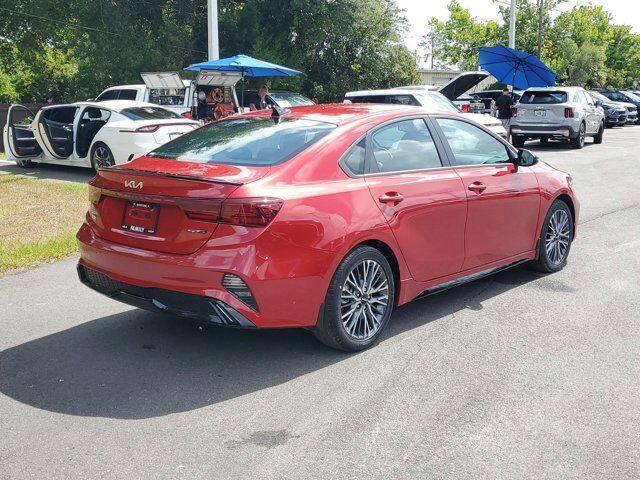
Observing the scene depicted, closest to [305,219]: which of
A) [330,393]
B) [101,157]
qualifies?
[330,393]

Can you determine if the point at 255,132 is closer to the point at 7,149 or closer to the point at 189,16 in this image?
the point at 7,149

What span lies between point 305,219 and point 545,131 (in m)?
17.4

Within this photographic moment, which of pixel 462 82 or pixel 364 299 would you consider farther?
pixel 462 82

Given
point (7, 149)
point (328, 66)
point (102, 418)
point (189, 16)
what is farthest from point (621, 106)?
point (102, 418)

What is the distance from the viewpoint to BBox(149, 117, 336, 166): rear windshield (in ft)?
15.8

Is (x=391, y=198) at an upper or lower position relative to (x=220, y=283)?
upper

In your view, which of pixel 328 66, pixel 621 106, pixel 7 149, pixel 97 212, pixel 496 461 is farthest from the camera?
pixel 621 106

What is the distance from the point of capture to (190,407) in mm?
4031

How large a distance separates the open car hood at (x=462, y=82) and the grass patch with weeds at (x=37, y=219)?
37.4 ft

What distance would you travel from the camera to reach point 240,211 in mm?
4246

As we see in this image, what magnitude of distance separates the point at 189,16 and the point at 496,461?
91.1ft

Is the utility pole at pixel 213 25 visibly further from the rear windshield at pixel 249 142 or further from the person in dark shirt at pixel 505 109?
the rear windshield at pixel 249 142

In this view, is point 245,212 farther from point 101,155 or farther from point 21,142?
point 21,142

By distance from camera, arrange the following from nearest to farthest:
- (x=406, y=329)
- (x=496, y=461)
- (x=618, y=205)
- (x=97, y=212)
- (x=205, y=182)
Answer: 1. (x=496, y=461)
2. (x=205, y=182)
3. (x=97, y=212)
4. (x=406, y=329)
5. (x=618, y=205)
